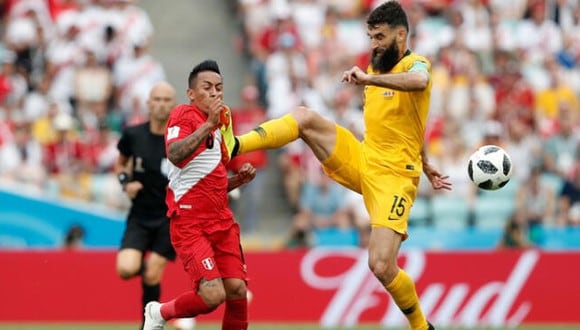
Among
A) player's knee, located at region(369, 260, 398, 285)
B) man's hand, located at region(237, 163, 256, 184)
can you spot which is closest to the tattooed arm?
man's hand, located at region(237, 163, 256, 184)

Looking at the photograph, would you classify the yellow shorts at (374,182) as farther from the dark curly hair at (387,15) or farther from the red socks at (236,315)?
the red socks at (236,315)

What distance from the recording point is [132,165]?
13.2 meters

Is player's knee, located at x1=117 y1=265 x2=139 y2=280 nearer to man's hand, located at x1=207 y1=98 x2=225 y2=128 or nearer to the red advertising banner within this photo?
man's hand, located at x1=207 y1=98 x2=225 y2=128

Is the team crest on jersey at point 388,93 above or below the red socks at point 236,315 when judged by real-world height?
above

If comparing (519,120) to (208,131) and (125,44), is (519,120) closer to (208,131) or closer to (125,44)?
(125,44)

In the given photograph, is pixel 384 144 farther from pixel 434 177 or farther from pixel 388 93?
pixel 434 177

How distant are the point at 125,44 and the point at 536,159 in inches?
257

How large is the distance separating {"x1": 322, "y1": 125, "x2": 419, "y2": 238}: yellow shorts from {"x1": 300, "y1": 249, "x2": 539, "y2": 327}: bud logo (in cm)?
532

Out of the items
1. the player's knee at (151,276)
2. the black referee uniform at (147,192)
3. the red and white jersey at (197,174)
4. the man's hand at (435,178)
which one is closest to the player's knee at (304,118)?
the red and white jersey at (197,174)

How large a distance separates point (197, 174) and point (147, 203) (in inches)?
110

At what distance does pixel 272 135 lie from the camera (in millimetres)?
11156

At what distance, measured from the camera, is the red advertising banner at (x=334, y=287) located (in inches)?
655

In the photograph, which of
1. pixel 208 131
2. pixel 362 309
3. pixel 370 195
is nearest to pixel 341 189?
pixel 362 309

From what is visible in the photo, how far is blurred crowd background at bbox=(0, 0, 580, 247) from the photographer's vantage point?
1852 centimetres
